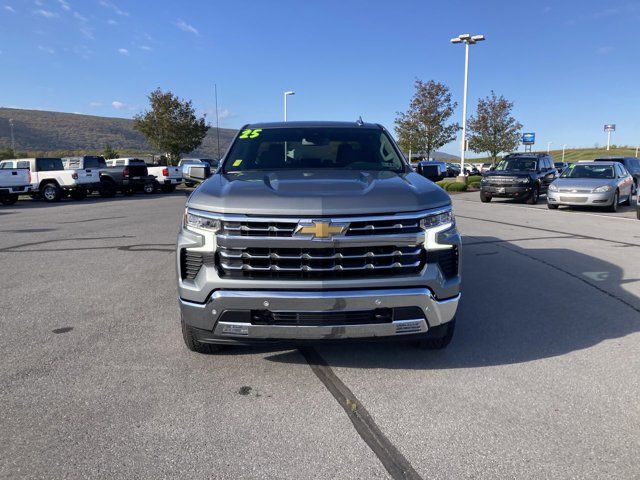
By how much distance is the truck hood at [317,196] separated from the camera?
3324 millimetres

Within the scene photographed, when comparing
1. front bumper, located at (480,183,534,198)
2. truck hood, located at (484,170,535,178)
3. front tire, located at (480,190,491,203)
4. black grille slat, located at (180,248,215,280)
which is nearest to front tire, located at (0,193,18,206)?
front tire, located at (480,190,491,203)

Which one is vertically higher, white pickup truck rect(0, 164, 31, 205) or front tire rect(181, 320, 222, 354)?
white pickup truck rect(0, 164, 31, 205)

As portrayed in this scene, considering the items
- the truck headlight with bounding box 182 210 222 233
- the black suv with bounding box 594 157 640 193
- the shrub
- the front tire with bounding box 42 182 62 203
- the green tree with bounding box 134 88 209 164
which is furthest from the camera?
the green tree with bounding box 134 88 209 164

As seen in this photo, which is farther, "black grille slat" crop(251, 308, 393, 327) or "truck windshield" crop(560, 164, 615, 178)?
"truck windshield" crop(560, 164, 615, 178)

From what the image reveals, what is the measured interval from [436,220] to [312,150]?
6.15ft

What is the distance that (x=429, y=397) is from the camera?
3.37m

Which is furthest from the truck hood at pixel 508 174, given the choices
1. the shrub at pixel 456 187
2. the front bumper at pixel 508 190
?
the shrub at pixel 456 187

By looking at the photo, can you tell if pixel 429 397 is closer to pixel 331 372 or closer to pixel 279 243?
pixel 331 372

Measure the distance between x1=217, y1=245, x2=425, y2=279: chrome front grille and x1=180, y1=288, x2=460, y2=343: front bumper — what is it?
0.46 feet

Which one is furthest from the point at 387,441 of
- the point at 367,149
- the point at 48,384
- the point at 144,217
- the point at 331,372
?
the point at 144,217

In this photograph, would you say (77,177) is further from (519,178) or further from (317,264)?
(317,264)

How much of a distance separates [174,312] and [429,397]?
2.94 m

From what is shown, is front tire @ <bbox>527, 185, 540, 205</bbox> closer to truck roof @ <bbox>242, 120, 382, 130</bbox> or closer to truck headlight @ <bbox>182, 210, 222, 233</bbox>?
truck roof @ <bbox>242, 120, 382, 130</bbox>

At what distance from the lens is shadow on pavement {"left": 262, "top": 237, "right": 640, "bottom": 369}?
159 inches
